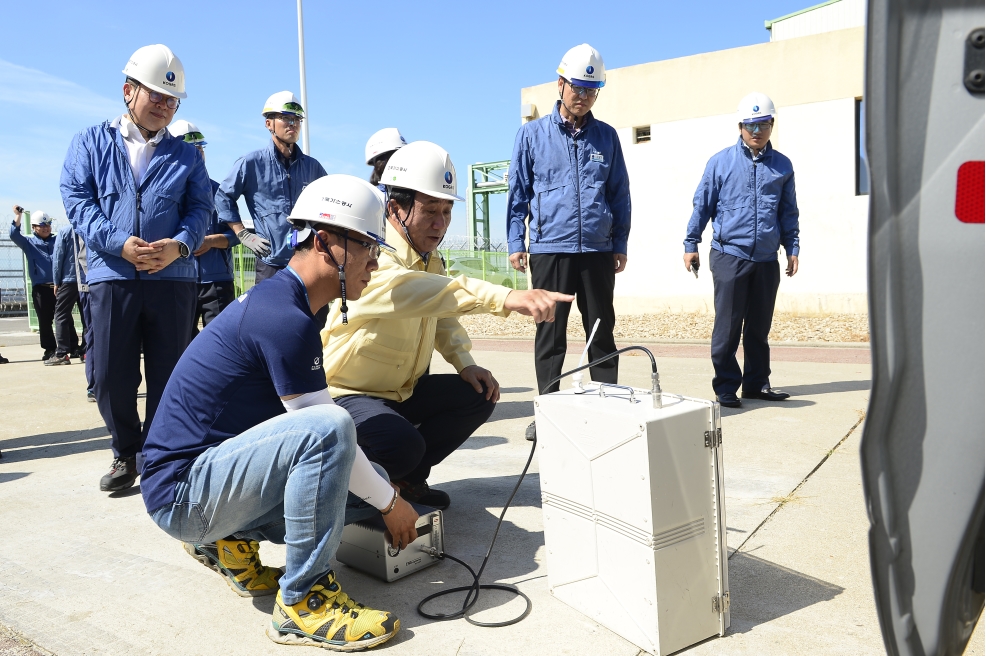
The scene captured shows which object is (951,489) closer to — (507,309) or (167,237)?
(507,309)

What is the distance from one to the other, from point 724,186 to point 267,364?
4549 mm

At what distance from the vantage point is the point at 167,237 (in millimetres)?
4160

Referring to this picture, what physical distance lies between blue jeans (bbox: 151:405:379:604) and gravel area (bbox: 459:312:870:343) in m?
8.86

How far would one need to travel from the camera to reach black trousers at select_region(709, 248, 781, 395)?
227 inches

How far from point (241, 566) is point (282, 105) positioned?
360cm

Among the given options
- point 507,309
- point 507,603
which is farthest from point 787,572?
point 507,309

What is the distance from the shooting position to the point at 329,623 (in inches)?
91.8

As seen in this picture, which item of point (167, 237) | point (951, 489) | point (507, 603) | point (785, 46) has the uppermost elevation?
point (785, 46)

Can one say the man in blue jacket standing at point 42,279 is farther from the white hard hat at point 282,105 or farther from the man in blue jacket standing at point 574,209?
the man in blue jacket standing at point 574,209

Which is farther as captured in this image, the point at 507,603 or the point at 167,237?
the point at 167,237

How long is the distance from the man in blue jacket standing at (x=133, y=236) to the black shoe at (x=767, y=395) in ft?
13.7

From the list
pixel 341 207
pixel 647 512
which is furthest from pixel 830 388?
pixel 341 207

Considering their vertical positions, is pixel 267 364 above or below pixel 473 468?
above

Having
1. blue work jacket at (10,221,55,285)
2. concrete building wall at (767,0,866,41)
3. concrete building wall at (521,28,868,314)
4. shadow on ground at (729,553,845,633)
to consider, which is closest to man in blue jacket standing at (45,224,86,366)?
blue work jacket at (10,221,55,285)
